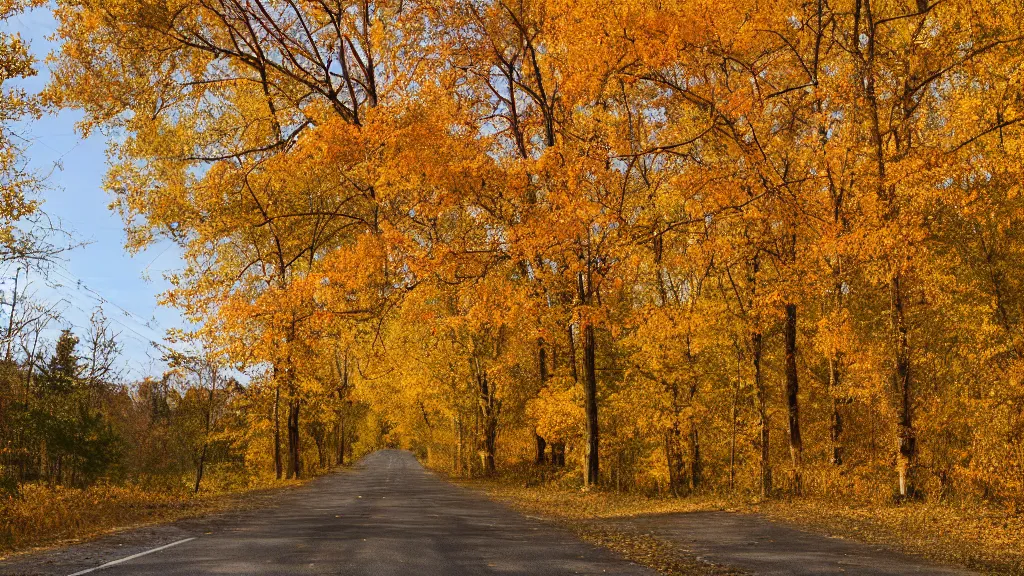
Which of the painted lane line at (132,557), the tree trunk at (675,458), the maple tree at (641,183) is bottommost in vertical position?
the tree trunk at (675,458)

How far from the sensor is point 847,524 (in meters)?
13.8

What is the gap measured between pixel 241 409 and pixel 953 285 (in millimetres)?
28397

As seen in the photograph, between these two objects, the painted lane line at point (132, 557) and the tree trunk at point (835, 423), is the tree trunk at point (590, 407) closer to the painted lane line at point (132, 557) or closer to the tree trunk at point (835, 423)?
the tree trunk at point (835, 423)

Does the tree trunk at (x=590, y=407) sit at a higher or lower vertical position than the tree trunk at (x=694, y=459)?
higher

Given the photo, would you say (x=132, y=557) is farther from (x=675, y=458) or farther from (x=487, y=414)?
(x=675, y=458)

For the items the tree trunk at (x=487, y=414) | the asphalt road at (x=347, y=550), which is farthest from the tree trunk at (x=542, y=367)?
the asphalt road at (x=347, y=550)

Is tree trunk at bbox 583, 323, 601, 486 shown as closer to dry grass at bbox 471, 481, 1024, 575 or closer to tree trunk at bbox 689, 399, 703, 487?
dry grass at bbox 471, 481, 1024, 575

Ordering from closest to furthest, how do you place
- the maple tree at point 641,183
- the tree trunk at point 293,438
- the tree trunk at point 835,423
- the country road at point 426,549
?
the country road at point 426,549 < the maple tree at point 641,183 < the tree trunk at point 835,423 < the tree trunk at point 293,438

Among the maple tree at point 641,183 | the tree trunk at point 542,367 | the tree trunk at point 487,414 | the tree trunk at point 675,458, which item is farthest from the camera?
the tree trunk at point 487,414

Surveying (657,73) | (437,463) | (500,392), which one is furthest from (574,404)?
(437,463)

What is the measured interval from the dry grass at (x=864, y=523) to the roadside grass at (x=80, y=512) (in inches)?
324

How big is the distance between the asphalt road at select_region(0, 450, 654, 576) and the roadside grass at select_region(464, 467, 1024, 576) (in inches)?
33.3

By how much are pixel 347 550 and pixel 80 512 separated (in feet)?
21.6

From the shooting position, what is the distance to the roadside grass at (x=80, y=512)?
1128cm
